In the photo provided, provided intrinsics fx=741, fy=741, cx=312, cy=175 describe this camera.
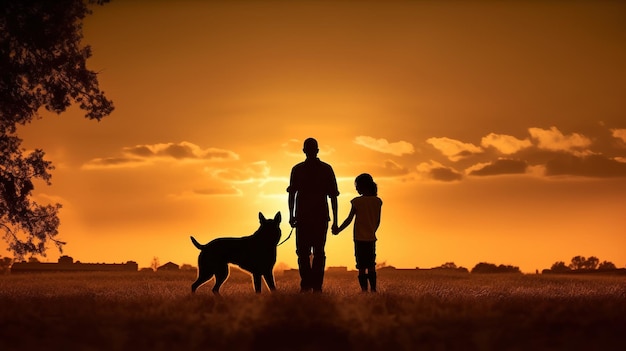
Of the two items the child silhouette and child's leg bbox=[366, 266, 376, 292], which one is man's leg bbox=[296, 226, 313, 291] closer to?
the child silhouette

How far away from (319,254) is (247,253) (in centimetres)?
163

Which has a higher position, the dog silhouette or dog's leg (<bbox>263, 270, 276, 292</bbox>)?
the dog silhouette

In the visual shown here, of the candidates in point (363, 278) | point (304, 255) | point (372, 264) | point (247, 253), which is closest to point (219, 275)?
point (247, 253)

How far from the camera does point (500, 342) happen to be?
11.3 meters

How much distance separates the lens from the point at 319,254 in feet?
54.7

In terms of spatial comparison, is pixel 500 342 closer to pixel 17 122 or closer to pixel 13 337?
pixel 13 337

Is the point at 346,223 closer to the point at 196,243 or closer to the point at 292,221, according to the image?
the point at 292,221

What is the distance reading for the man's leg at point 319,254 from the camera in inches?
651

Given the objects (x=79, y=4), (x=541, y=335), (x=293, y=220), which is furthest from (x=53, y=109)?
(x=541, y=335)

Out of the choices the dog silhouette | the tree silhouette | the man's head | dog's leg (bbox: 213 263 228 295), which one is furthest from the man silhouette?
the tree silhouette

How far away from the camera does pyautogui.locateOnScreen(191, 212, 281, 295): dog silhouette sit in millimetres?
16250

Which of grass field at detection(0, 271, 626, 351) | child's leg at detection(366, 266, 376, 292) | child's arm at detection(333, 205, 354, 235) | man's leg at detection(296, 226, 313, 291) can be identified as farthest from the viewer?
child's leg at detection(366, 266, 376, 292)

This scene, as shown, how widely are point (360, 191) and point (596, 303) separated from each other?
5504mm

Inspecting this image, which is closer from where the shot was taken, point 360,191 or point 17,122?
point 360,191
